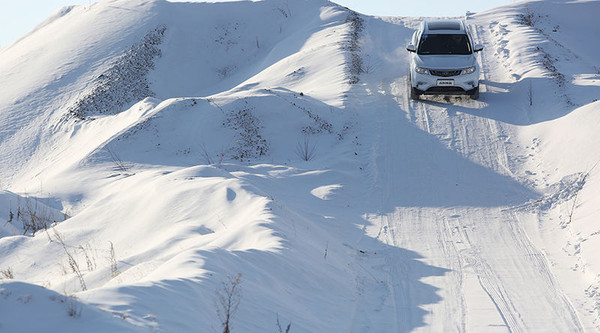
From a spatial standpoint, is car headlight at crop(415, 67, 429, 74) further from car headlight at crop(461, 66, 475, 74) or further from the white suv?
car headlight at crop(461, 66, 475, 74)

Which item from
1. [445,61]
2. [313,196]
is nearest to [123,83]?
[445,61]

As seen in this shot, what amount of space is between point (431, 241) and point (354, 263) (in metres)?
1.81

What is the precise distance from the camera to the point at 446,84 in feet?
53.6

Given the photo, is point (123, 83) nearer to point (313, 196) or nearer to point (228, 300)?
point (313, 196)

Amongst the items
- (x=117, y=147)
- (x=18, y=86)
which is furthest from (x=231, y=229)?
(x=18, y=86)

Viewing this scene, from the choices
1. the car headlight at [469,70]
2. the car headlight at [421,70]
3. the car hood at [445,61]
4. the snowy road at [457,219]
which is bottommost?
the snowy road at [457,219]

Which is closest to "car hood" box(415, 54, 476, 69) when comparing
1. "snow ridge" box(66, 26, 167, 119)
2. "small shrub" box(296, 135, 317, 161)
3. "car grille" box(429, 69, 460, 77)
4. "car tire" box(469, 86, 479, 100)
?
"car grille" box(429, 69, 460, 77)

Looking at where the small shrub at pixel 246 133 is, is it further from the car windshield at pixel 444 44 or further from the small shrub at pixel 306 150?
the car windshield at pixel 444 44

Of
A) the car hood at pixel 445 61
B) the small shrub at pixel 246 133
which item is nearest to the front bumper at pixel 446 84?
the car hood at pixel 445 61

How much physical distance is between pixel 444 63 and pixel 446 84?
23.1 inches

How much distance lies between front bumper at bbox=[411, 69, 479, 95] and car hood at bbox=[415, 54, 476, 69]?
266mm

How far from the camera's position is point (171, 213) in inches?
426

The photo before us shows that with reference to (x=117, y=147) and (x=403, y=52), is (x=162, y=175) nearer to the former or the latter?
(x=117, y=147)

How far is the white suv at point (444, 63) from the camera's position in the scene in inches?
643
